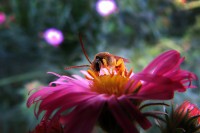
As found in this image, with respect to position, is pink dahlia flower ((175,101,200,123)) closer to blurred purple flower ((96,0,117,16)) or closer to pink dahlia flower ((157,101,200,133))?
pink dahlia flower ((157,101,200,133))

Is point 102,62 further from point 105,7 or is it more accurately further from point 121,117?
point 105,7

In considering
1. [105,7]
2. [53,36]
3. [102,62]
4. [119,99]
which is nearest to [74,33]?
[53,36]

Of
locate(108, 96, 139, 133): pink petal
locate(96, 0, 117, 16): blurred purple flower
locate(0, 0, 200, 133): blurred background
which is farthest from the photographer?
locate(96, 0, 117, 16): blurred purple flower

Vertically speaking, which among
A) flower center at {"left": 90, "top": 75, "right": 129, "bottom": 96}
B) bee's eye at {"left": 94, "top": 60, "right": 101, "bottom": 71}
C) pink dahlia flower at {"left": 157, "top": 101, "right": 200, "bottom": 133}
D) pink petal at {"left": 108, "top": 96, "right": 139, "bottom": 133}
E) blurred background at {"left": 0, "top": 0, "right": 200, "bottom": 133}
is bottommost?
pink dahlia flower at {"left": 157, "top": 101, "right": 200, "bottom": 133}

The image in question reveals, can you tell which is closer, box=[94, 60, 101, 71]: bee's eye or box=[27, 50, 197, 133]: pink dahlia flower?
box=[27, 50, 197, 133]: pink dahlia flower

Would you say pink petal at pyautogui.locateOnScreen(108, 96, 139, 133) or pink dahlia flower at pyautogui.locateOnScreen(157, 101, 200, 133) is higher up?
pink petal at pyautogui.locateOnScreen(108, 96, 139, 133)

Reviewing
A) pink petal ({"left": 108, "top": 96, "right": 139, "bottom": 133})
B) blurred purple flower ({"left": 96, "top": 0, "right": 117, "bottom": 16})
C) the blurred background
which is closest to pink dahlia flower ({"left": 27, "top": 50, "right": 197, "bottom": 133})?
pink petal ({"left": 108, "top": 96, "right": 139, "bottom": 133})

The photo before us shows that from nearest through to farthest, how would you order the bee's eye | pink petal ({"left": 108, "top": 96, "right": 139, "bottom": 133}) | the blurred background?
pink petal ({"left": 108, "top": 96, "right": 139, "bottom": 133}) < the bee's eye < the blurred background

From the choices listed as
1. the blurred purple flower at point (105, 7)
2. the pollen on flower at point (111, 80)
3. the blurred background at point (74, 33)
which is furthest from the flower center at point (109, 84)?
the blurred purple flower at point (105, 7)
